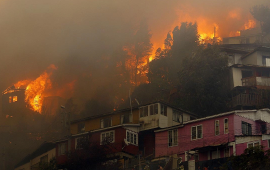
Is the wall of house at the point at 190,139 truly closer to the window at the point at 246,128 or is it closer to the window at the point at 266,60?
the window at the point at 246,128

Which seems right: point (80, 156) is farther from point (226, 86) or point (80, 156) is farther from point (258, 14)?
point (258, 14)

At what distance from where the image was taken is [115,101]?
276 feet

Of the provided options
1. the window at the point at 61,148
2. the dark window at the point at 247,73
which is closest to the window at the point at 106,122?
the window at the point at 61,148

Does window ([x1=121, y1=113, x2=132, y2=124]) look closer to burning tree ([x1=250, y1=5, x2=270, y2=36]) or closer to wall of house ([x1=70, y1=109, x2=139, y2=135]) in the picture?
wall of house ([x1=70, y1=109, x2=139, y2=135])

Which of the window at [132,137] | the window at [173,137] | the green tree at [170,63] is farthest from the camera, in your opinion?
the green tree at [170,63]

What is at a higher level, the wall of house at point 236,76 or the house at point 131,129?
the wall of house at point 236,76

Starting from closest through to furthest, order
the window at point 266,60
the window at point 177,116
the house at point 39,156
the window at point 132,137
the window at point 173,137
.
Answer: the window at point 173,137 → the window at point 132,137 → the window at point 177,116 → the house at point 39,156 → the window at point 266,60

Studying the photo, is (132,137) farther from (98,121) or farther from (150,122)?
(98,121)

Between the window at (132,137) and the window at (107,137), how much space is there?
6.41 feet

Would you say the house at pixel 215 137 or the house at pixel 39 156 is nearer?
the house at pixel 215 137

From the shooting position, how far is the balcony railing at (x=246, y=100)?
55250 mm

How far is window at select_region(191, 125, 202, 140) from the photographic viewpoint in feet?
149

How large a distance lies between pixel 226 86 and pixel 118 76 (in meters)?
38.0

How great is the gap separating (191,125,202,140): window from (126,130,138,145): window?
1020 centimetres
